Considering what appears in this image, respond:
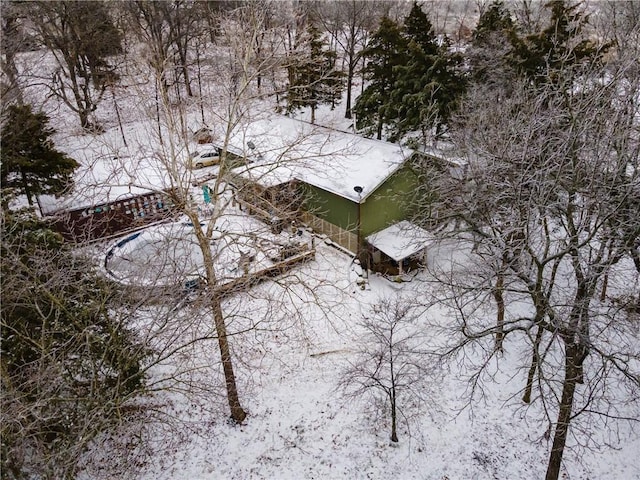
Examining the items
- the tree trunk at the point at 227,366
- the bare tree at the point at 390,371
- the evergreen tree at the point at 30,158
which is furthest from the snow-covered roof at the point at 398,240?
the evergreen tree at the point at 30,158

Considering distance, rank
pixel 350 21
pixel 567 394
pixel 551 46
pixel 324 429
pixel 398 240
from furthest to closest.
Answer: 1. pixel 350 21
2. pixel 551 46
3. pixel 398 240
4. pixel 324 429
5. pixel 567 394

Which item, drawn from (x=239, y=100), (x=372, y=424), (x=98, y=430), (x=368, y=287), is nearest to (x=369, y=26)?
(x=368, y=287)

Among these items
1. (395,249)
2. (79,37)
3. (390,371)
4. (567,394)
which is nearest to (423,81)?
(395,249)

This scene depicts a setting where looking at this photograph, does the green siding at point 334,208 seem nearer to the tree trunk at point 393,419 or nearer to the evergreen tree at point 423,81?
the evergreen tree at point 423,81

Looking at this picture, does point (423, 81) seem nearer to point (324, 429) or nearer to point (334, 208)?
point (334, 208)

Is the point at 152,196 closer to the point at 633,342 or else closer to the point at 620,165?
the point at 620,165

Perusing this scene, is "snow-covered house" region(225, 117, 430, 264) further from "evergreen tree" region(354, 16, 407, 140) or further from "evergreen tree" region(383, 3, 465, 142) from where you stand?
"evergreen tree" region(354, 16, 407, 140)

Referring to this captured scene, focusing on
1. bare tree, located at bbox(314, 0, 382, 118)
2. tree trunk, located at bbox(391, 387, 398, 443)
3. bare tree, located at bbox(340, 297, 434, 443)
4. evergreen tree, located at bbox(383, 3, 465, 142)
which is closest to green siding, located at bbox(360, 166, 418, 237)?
evergreen tree, located at bbox(383, 3, 465, 142)
